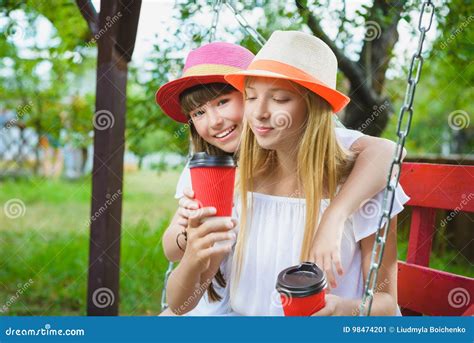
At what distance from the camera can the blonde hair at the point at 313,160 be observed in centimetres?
107

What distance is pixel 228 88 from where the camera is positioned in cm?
121

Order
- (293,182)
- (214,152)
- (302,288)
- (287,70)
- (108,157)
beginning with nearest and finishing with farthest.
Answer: (302,288) < (287,70) < (293,182) < (214,152) < (108,157)

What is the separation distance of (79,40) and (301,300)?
1588 millimetres

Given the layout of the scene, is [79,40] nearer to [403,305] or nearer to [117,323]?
[117,323]

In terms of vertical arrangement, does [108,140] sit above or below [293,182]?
above

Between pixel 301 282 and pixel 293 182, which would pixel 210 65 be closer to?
pixel 293 182

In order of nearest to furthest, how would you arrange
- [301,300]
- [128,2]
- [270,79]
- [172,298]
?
[301,300] → [270,79] → [172,298] → [128,2]

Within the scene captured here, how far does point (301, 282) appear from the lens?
35.0 inches

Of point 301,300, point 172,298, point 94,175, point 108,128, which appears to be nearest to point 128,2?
point 108,128

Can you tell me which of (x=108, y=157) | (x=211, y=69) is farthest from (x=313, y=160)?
(x=108, y=157)

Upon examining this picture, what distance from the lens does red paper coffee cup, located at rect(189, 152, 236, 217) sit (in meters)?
0.90

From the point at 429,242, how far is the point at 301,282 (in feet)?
1.77

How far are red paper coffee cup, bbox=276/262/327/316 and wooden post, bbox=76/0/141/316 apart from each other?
88 centimetres

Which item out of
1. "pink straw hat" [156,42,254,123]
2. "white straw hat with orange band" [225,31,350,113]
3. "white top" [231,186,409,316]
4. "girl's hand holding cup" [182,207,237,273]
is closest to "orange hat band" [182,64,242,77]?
"pink straw hat" [156,42,254,123]
